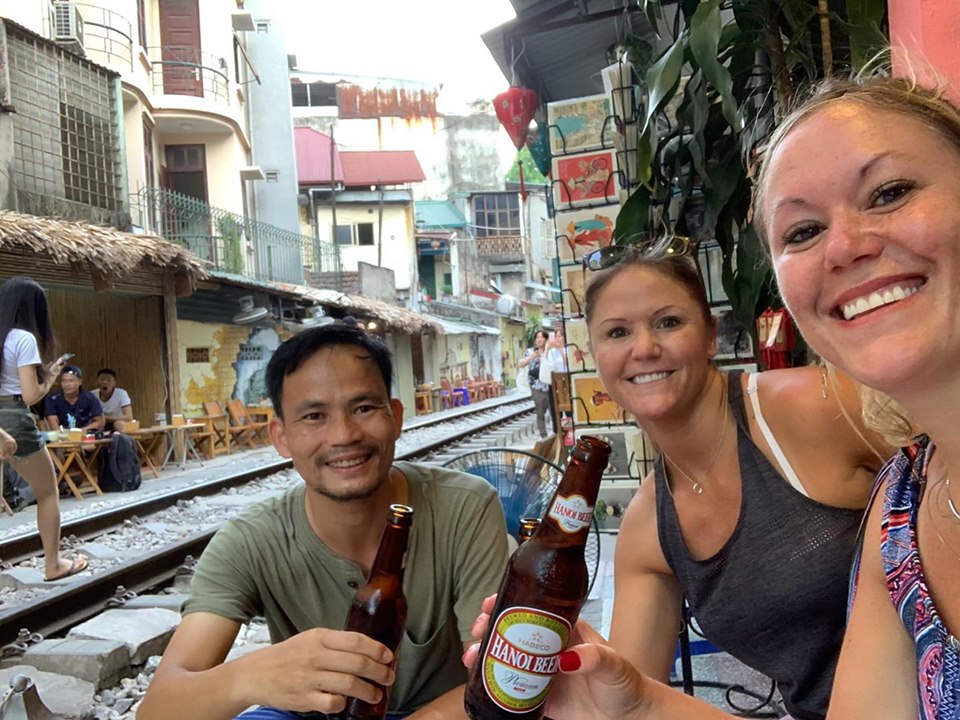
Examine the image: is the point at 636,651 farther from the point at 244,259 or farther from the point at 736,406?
the point at 244,259

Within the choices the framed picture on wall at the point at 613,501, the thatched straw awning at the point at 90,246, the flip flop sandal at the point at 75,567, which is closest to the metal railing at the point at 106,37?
the thatched straw awning at the point at 90,246

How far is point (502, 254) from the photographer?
1663 inches

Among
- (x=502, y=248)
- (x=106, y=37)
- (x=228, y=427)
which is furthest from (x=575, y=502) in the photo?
(x=502, y=248)

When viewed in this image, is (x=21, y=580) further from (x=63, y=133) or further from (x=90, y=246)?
(x=63, y=133)

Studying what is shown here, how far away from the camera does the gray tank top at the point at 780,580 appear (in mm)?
1560

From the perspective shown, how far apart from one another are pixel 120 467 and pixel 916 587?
9.76 meters

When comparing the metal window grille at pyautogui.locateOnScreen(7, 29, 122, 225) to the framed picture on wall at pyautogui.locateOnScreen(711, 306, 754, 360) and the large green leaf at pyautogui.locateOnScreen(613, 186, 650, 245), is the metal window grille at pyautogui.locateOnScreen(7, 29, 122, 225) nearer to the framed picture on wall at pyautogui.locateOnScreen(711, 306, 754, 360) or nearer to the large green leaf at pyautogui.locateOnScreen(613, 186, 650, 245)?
the framed picture on wall at pyautogui.locateOnScreen(711, 306, 754, 360)

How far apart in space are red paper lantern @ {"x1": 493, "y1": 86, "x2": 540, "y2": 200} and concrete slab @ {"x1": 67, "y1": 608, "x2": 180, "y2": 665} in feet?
12.7

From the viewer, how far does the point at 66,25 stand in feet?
43.0

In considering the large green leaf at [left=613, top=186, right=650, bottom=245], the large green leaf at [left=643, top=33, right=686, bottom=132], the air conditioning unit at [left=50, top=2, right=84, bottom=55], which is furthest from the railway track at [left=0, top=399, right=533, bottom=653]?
the air conditioning unit at [left=50, top=2, right=84, bottom=55]

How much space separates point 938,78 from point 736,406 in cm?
74

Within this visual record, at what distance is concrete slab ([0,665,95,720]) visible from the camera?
127 inches

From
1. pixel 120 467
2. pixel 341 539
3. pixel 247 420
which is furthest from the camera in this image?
pixel 247 420

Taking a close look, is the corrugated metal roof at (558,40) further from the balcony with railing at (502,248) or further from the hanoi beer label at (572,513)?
the balcony with railing at (502,248)
